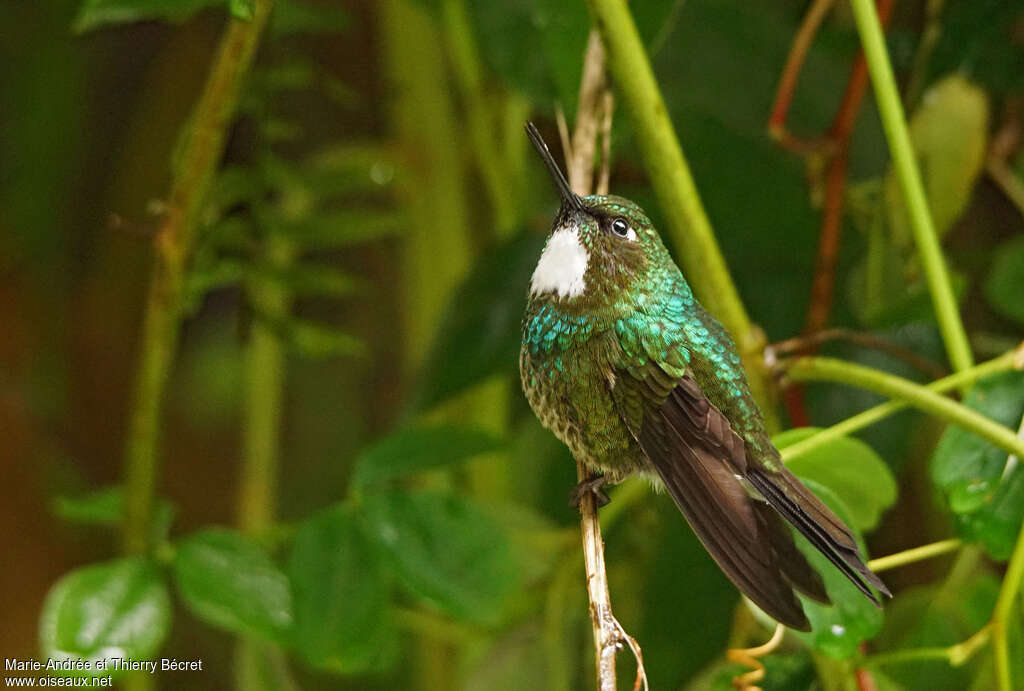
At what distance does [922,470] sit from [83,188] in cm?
221

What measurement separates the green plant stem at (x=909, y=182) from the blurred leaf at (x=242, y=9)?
63 centimetres

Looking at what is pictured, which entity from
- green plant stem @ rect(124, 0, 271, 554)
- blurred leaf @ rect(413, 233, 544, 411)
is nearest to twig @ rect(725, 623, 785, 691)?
blurred leaf @ rect(413, 233, 544, 411)

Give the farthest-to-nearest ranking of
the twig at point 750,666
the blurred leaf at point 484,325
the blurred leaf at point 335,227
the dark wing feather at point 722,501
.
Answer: the blurred leaf at point 335,227
the blurred leaf at point 484,325
the twig at point 750,666
the dark wing feather at point 722,501

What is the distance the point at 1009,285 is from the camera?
1620 millimetres

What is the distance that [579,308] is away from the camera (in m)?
1.32

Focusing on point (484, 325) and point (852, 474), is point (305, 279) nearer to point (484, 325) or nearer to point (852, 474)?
point (484, 325)

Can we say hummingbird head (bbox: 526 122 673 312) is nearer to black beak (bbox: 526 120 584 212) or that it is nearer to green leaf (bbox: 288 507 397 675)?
black beak (bbox: 526 120 584 212)

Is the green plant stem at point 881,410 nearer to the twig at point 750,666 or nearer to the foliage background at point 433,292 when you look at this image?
the foliage background at point 433,292

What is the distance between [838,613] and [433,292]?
146 centimetres

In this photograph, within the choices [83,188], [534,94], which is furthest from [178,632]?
[534,94]

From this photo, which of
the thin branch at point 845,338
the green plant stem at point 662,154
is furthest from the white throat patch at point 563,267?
the thin branch at point 845,338

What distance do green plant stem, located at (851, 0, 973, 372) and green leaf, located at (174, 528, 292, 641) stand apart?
0.84 meters

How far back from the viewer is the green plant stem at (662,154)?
1.18m

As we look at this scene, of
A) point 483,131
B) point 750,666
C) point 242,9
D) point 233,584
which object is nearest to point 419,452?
point 233,584
